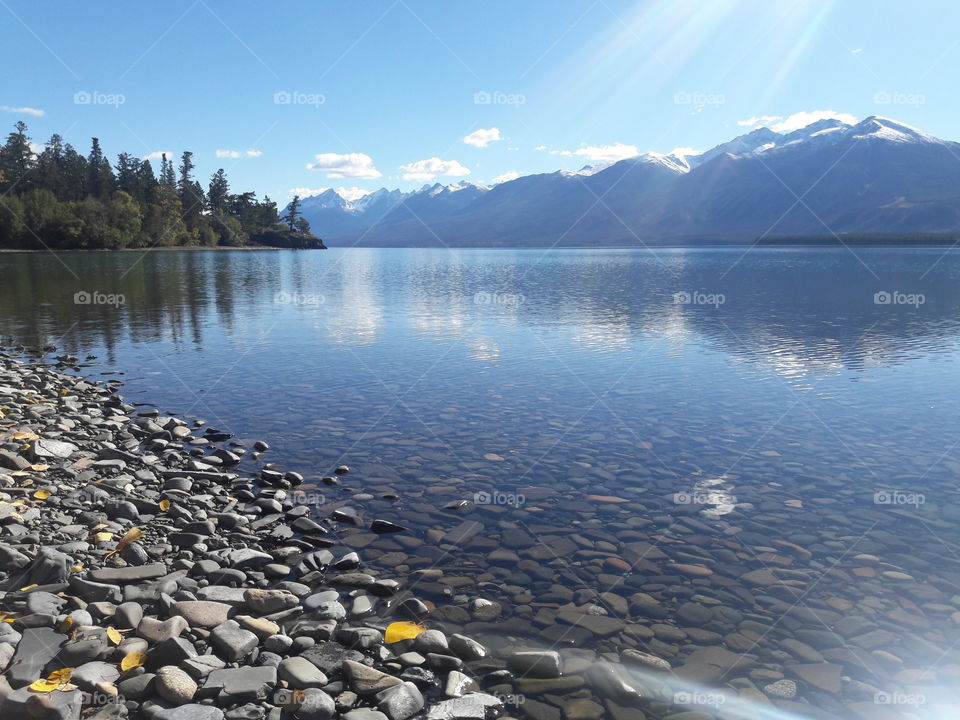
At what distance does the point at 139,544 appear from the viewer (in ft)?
38.0

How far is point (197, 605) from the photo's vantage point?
954cm

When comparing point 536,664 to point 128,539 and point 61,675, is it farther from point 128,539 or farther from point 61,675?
point 128,539

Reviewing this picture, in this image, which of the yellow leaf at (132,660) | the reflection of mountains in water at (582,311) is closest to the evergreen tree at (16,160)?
the reflection of mountains in water at (582,311)

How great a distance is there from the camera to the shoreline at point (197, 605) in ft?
25.1

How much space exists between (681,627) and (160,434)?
15814 millimetres

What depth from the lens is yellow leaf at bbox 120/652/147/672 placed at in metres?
7.96

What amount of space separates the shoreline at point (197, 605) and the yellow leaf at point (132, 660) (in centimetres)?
2

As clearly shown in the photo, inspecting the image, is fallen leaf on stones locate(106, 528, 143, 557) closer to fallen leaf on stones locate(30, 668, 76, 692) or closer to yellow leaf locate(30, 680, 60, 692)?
fallen leaf on stones locate(30, 668, 76, 692)

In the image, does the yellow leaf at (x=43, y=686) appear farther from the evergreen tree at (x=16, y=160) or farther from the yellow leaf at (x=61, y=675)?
the evergreen tree at (x=16, y=160)

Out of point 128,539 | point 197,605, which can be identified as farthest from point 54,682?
point 128,539

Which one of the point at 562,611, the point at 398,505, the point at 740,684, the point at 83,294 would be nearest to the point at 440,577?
the point at 562,611

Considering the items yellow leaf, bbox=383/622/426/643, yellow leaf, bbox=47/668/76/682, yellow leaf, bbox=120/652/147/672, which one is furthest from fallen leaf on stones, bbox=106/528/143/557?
yellow leaf, bbox=383/622/426/643

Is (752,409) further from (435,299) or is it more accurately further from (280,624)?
A: (435,299)

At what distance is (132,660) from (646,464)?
1309cm
